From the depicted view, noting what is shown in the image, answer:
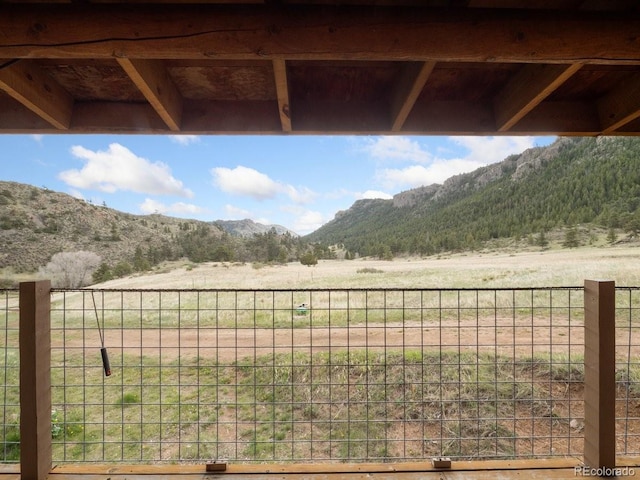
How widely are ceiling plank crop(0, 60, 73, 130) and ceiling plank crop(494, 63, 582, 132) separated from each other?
2829mm

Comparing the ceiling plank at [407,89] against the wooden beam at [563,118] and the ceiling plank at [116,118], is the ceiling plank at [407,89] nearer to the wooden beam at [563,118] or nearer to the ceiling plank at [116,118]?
the wooden beam at [563,118]

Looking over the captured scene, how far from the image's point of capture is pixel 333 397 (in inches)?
203

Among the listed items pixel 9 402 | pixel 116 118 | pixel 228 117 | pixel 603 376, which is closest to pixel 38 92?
pixel 116 118

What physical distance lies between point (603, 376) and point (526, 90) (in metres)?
1.68

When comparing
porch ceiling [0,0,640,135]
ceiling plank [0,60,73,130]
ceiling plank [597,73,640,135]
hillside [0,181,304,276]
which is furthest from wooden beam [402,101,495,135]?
hillside [0,181,304,276]

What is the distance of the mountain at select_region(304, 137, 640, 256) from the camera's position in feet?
148

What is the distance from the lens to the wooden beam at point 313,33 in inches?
58.9

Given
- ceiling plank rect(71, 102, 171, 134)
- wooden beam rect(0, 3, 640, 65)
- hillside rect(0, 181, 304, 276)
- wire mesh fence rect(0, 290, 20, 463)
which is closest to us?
wooden beam rect(0, 3, 640, 65)

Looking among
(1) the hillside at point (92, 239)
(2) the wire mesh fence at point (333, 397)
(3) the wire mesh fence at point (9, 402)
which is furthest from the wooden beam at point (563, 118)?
(1) the hillside at point (92, 239)

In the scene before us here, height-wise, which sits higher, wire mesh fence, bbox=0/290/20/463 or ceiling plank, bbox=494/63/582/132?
ceiling plank, bbox=494/63/582/132

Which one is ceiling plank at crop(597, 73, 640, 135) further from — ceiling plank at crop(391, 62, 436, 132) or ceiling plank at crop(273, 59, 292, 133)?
ceiling plank at crop(273, 59, 292, 133)

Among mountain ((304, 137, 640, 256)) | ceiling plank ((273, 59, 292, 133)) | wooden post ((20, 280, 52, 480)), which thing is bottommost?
wooden post ((20, 280, 52, 480))

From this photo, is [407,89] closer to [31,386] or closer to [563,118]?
[563,118]

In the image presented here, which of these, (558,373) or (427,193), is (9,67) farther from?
(427,193)
